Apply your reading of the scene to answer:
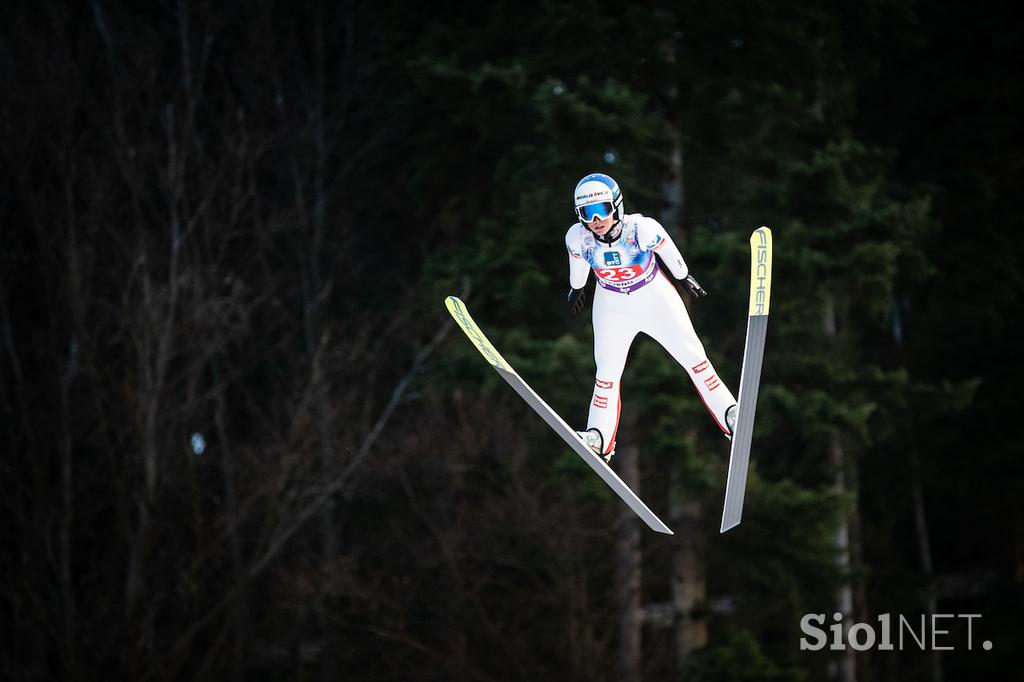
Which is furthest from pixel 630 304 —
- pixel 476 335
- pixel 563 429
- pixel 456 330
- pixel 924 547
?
pixel 924 547

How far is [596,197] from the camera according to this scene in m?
5.18

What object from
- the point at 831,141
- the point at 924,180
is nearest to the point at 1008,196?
the point at 924,180

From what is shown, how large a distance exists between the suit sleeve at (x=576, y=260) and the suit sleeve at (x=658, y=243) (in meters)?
0.23

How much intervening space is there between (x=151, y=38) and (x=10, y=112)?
2.31 metres

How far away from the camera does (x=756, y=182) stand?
14516 mm

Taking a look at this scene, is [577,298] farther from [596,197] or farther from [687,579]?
[687,579]

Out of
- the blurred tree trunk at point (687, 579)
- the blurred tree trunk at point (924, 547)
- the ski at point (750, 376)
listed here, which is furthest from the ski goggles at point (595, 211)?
the blurred tree trunk at point (924, 547)

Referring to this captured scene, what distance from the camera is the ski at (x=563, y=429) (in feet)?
19.2

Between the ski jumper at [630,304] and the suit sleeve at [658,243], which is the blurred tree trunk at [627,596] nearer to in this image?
the ski jumper at [630,304]

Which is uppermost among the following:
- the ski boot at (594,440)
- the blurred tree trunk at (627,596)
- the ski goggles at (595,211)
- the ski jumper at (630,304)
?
the ski goggles at (595,211)

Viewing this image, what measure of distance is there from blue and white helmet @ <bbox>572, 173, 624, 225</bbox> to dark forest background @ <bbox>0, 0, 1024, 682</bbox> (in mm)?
7116

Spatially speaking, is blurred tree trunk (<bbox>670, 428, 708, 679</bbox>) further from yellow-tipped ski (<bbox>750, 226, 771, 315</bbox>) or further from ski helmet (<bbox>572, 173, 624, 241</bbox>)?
ski helmet (<bbox>572, 173, 624, 241</bbox>)

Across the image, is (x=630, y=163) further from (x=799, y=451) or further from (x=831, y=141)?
(x=799, y=451)

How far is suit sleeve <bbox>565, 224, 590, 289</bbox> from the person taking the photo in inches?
216
